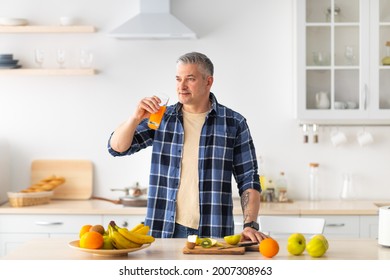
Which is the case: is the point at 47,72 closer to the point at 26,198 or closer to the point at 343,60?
the point at 26,198

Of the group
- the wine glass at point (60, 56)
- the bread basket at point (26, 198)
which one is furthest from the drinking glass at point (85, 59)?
the bread basket at point (26, 198)

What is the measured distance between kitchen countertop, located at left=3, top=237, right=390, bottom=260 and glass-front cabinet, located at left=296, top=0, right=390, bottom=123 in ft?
6.30

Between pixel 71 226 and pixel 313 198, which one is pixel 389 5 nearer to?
pixel 313 198

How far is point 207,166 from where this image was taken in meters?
3.63

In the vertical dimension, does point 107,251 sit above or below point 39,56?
below

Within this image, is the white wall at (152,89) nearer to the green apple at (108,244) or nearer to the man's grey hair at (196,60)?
the man's grey hair at (196,60)

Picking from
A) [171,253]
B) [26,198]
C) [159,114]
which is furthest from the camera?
[26,198]

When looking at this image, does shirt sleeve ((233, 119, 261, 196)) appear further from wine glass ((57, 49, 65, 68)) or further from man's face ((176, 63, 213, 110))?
wine glass ((57, 49, 65, 68))

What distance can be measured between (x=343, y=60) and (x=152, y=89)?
4.15 ft

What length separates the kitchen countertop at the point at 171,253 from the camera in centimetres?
297

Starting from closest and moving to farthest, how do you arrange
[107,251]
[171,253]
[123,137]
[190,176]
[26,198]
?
[107,251], [171,253], [123,137], [190,176], [26,198]

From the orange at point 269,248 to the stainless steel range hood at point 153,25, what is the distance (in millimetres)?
2321

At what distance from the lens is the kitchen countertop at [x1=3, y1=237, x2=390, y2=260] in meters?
2.97

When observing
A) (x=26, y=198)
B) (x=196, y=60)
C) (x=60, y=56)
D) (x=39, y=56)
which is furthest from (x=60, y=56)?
(x=196, y=60)
